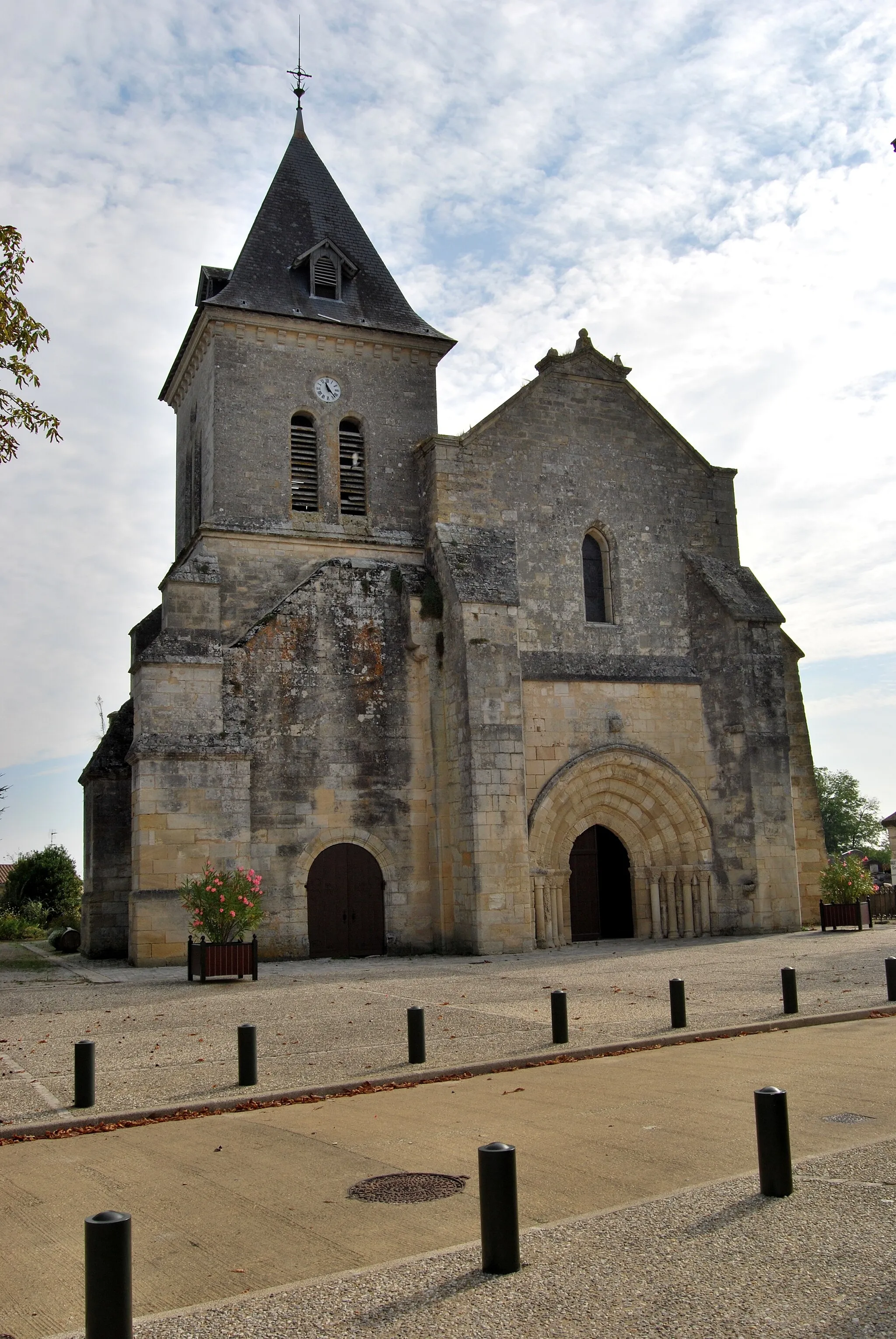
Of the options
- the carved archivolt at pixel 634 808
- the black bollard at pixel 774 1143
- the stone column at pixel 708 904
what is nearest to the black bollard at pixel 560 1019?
the black bollard at pixel 774 1143

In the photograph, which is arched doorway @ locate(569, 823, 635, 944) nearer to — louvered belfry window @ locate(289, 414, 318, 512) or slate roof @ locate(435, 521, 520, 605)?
slate roof @ locate(435, 521, 520, 605)

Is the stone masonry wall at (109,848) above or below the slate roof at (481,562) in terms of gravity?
below

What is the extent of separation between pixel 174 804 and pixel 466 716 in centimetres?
484

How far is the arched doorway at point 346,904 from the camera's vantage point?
62.4ft

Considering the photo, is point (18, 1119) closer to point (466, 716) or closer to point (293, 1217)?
point (293, 1217)

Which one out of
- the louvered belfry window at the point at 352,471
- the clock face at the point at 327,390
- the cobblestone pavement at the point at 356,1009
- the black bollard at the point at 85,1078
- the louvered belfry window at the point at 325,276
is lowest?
the cobblestone pavement at the point at 356,1009

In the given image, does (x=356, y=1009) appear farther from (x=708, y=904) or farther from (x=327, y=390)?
(x=327, y=390)

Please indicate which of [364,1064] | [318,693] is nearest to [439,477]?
[318,693]

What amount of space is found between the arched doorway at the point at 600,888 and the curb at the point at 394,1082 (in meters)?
10.8

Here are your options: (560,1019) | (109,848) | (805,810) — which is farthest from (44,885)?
(560,1019)

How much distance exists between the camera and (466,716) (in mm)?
18750

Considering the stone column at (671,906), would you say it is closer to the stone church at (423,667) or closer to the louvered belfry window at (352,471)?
the stone church at (423,667)

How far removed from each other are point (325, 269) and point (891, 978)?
55.9 feet

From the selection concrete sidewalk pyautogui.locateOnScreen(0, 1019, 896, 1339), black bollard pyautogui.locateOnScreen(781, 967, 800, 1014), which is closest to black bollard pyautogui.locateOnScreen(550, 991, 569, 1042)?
concrete sidewalk pyautogui.locateOnScreen(0, 1019, 896, 1339)
